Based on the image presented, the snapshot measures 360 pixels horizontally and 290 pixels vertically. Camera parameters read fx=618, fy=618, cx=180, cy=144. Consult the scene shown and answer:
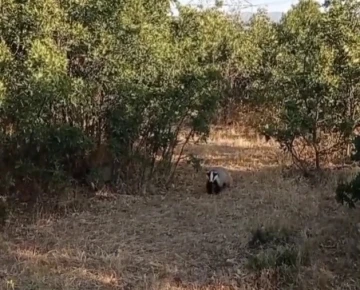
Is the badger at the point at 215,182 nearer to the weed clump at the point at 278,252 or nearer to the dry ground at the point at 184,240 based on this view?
the dry ground at the point at 184,240

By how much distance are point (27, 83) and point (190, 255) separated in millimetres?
2510

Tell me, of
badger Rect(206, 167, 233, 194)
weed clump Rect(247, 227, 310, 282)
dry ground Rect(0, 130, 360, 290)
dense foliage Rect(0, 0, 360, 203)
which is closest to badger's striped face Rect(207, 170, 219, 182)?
badger Rect(206, 167, 233, 194)

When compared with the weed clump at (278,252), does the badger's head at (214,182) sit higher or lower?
higher

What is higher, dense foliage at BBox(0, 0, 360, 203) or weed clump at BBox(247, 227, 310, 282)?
dense foliage at BBox(0, 0, 360, 203)

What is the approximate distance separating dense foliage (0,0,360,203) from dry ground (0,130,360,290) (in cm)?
63

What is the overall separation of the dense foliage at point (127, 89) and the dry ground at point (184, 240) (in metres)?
0.63

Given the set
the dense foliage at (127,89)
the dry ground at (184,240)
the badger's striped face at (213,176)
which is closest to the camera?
the dry ground at (184,240)

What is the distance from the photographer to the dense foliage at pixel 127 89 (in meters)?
6.78

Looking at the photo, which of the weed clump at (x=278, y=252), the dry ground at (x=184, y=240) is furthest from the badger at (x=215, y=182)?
the weed clump at (x=278, y=252)

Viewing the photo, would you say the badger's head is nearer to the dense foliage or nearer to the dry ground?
the dry ground

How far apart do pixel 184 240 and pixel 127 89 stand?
7.58 feet

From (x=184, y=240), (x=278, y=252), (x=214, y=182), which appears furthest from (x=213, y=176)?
(x=278, y=252)

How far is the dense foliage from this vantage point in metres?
6.78

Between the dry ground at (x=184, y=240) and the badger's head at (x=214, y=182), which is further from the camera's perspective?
the badger's head at (x=214, y=182)
